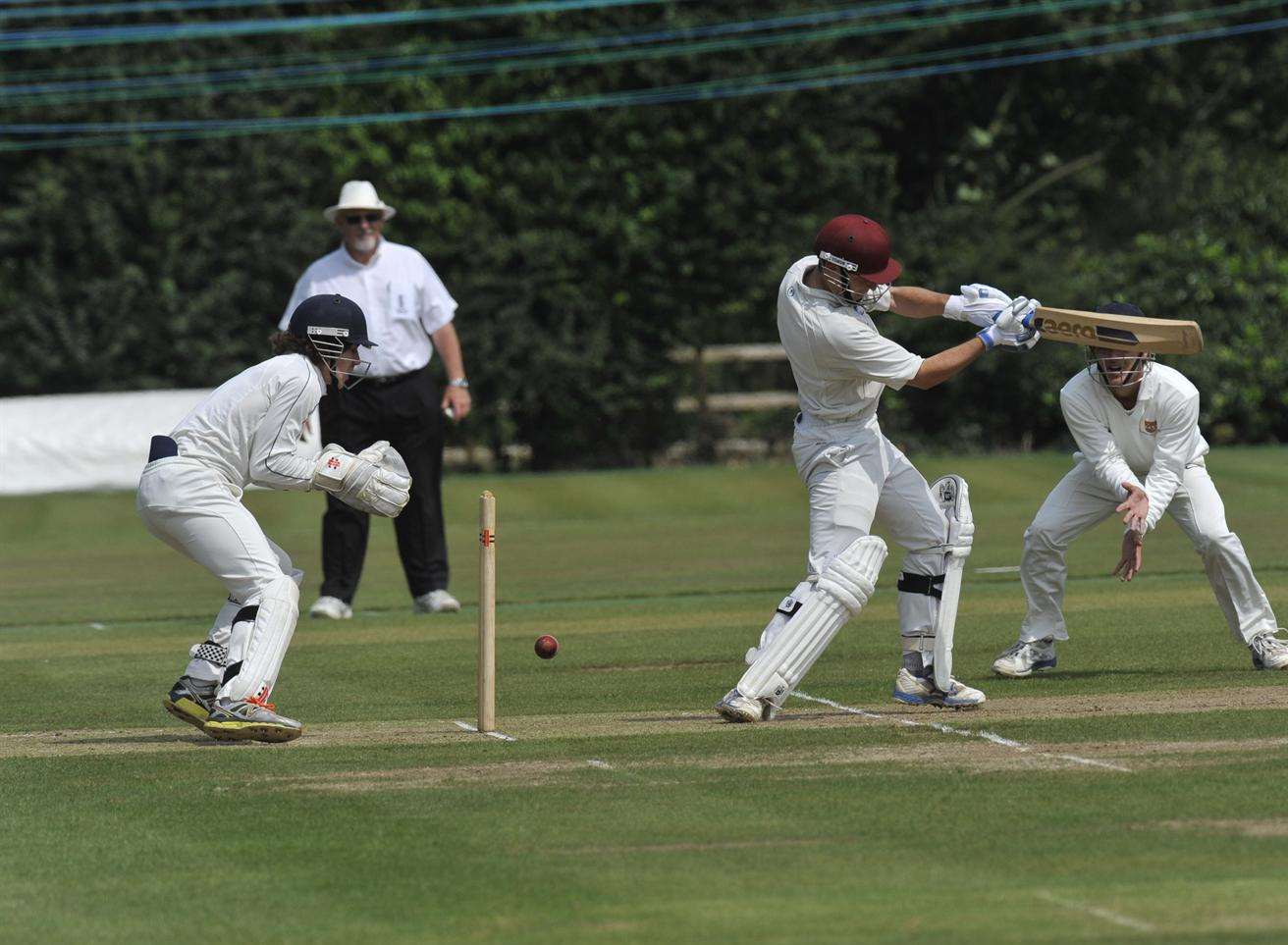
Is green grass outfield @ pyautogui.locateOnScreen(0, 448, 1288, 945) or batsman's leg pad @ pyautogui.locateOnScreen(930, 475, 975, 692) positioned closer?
green grass outfield @ pyautogui.locateOnScreen(0, 448, 1288, 945)

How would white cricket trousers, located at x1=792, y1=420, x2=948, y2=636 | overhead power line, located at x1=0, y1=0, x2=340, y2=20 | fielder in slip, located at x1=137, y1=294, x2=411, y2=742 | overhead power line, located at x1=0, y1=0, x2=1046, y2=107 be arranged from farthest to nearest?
1. overhead power line, located at x1=0, y1=0, x2=1046, y2=107
2. overhead power line, located at x1=0, y1=0, x2=340, y2=20
3. white cricket trousers, located at x1=792, y1=420, x2=948, y2=636
4. fielder in slip, located at x1=137, y1=294, x2=411, y2=742

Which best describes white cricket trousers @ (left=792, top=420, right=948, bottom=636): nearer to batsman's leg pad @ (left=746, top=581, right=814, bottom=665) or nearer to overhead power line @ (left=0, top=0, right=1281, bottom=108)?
batsman's leg pad @ (left=746, top=581, right=814, bottom=665)

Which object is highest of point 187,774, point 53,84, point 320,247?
point 53,84

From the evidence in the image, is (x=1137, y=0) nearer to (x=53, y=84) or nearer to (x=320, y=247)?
(x=320, y=247)

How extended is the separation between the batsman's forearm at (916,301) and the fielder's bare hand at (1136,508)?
1.28 m

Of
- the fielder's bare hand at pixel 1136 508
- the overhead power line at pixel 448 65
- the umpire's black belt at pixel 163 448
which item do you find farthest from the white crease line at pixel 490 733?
the overhead power line at pixel 448 65

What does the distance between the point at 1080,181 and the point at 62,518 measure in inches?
897

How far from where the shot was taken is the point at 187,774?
8055 mm

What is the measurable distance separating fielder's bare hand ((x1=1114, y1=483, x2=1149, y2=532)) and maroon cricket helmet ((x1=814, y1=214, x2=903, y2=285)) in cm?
175

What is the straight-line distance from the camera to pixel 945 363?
8891mm

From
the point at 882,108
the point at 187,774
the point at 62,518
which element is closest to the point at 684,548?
the point at 62,518

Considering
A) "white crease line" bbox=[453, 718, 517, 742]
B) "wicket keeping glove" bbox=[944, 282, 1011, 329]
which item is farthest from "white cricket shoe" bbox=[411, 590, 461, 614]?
"wicket keeping glove" bbox=[944, 282, 1011, 329]

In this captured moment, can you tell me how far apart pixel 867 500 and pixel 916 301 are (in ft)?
3.44

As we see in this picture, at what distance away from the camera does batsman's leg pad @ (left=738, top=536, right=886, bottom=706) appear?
8.78m
